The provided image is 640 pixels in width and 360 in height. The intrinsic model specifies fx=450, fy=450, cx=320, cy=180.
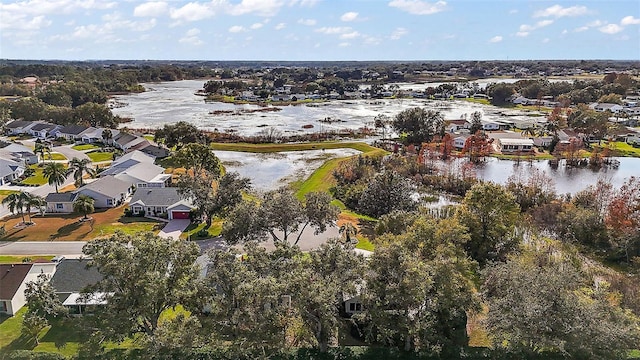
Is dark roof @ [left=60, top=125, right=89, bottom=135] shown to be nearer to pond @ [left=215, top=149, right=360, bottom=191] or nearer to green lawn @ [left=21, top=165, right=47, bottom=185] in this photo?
green lawn @ [left=21, top=165, right=47, bottom=185]

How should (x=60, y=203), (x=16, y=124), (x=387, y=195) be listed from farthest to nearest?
1. (x=16, y=124)
2. (x=60, y=203)
3. (x=387, y=195)

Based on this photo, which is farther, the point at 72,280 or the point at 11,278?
the point at 72,280

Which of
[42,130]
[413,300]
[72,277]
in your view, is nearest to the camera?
[413,300]

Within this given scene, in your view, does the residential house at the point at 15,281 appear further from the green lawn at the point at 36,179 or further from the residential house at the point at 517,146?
the residential house at the point at 517,146

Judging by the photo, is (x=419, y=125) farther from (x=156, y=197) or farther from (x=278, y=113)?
(x=278, y=113)

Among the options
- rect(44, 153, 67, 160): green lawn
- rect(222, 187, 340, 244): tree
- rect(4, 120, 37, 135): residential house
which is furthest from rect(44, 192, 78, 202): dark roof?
rect(4, 120, 37, 135): residential house

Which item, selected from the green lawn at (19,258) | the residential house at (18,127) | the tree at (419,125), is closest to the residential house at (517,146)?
the tree at (419,125)

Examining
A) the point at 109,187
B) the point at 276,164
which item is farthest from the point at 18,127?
the point at 276,164
